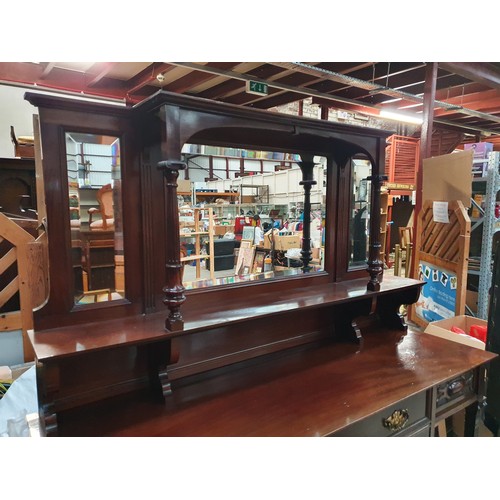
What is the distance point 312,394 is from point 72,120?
130 cm

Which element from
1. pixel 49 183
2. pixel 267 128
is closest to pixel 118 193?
pixel 49 183

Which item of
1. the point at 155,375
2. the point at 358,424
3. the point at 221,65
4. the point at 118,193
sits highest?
the point at 221,65

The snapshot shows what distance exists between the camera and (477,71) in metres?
3.69

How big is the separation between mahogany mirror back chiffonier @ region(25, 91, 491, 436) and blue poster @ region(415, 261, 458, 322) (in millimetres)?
1369

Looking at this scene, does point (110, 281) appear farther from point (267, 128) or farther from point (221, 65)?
point (221, 65)

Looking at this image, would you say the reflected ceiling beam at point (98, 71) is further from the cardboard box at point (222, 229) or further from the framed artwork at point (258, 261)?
the cardboard box at point (222, 229)

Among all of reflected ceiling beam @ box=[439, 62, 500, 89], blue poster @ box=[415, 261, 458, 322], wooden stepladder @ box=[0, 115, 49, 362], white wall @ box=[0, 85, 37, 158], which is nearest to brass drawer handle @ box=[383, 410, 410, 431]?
blue poster @ box=[415, 261, 458, 322]

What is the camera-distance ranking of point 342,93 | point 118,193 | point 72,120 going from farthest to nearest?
point 342,93
point 118,193
point 72,120

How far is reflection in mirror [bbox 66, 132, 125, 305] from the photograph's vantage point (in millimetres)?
1263

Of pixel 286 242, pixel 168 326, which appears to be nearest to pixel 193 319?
pixel 168 326

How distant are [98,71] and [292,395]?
4.14 meters

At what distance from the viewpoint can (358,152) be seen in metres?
1.89

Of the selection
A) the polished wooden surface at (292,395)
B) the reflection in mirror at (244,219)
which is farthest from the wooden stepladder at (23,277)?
the polished wooden surface at (292,395)

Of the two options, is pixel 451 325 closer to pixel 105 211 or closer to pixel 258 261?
pixel 258 261
